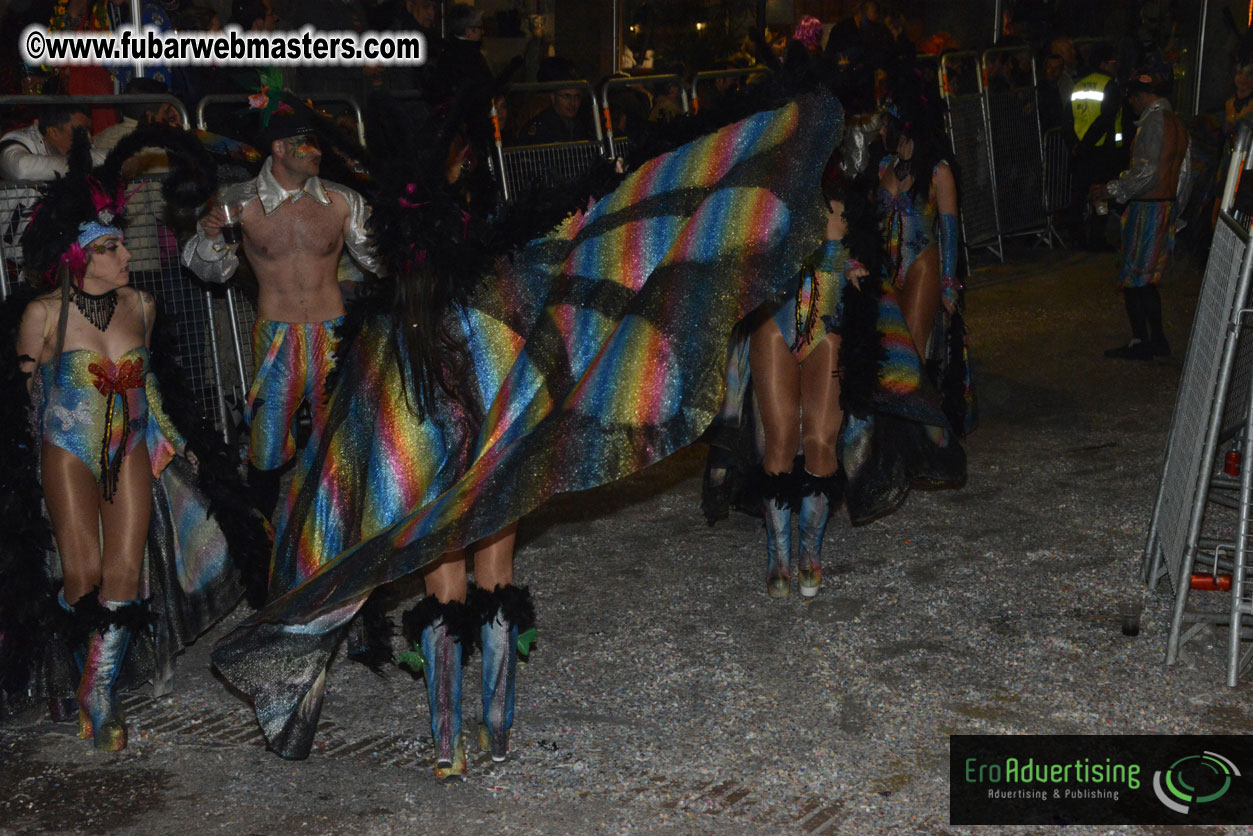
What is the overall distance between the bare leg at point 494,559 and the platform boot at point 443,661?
12 centimetres

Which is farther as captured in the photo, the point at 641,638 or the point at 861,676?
the point at 641,638

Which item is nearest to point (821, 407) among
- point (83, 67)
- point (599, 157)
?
point (599, 157)

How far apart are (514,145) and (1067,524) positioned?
5441 millimetres

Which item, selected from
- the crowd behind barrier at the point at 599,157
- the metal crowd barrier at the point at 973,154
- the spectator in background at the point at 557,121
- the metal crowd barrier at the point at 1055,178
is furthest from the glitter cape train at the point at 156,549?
the metal crowd barrier at the point at 1055,178

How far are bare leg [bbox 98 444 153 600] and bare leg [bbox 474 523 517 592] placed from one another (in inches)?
52.5

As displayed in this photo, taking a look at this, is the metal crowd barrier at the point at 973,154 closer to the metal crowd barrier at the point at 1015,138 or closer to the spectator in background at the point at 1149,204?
the metal crowd barrier at the point at 1015,138

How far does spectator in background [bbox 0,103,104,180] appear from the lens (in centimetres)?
702

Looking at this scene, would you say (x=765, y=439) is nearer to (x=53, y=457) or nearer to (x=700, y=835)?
(x=700, y=835)

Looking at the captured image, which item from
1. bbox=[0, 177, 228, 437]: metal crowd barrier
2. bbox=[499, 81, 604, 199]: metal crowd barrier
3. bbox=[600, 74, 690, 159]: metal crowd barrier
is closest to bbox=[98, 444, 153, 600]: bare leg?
bbox=[0, 177, 228, 437]: metal crowd barrier

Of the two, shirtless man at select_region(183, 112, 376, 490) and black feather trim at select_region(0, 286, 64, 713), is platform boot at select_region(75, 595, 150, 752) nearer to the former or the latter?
black feather trim at select_region(0, 286, 64, 713)

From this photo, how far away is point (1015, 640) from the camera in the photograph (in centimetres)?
532

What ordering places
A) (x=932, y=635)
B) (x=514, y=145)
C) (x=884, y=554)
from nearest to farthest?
1. (x=932, y=635)
2. (x=884, y=554)
3. (x=514, y=145)

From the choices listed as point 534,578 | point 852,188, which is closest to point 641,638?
point 534,578

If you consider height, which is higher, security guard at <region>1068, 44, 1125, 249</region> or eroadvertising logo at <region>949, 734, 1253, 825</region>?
security guard at <region>1068, 44, 1125, 249</region>
